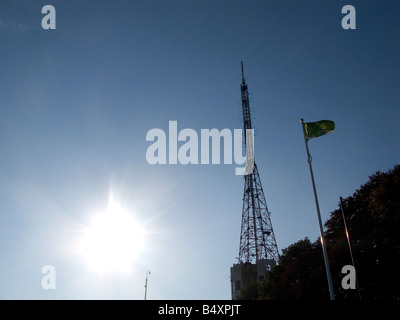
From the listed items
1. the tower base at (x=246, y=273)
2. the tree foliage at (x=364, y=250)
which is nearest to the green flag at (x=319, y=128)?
the tree foliage at (x=364, y=250)

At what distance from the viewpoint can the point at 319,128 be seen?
20.5 m

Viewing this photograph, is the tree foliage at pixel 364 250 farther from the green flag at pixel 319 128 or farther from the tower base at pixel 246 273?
the tower base at pixel 246 273

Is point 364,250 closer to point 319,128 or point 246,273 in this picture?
point 319,128

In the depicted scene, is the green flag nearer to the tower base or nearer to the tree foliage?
the tree foliage

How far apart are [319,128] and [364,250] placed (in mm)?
17748

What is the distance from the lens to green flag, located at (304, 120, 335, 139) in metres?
20.4

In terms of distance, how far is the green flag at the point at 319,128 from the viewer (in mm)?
20359

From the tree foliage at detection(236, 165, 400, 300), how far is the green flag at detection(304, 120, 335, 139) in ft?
39.0

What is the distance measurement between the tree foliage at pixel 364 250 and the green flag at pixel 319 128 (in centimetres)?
1189

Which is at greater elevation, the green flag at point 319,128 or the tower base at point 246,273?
the green flag at point 319,128
